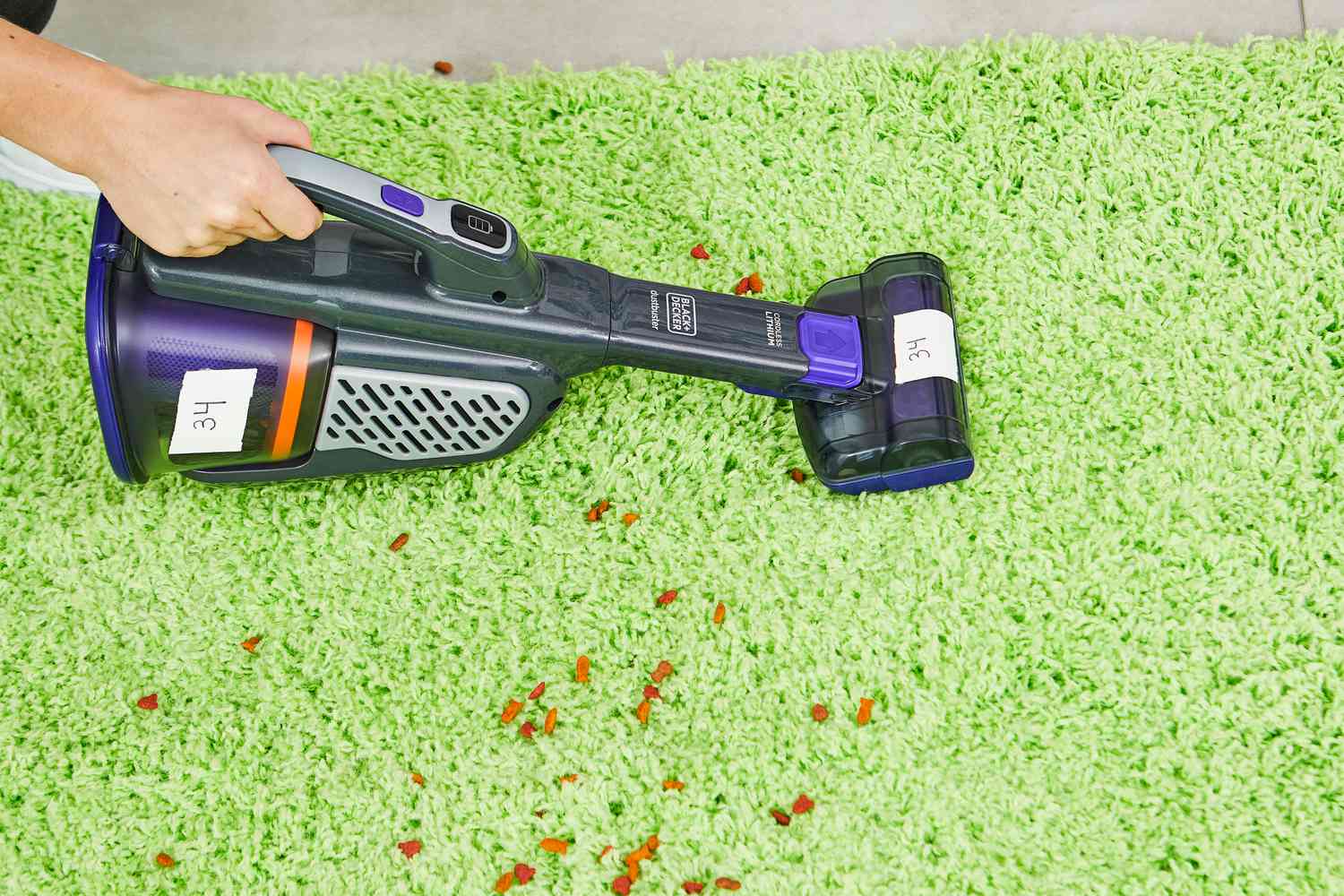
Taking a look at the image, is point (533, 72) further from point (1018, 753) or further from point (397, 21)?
point (1018, 753)

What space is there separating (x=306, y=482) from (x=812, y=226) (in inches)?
25.7

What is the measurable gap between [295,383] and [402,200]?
0.22 metres

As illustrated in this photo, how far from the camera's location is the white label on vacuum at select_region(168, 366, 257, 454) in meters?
1.03

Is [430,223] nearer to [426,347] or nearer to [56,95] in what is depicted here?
[426,347]

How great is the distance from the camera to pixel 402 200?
37.2 inches

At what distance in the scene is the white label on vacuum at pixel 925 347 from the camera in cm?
114

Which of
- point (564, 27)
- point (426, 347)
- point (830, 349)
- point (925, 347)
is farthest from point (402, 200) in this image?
point (564, 27)

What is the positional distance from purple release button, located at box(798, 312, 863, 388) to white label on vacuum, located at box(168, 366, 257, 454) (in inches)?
20.8

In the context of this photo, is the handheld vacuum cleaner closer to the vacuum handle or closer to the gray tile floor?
the vacuum handle

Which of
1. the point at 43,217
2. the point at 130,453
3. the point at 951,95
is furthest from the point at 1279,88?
the point at 43,217

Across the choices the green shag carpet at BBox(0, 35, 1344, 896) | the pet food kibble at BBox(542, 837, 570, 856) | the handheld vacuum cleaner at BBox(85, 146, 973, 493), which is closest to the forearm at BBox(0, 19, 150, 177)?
the handheld vacuum cleaner at BBox(85, 146, 973, 493)

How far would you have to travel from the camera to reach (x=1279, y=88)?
135 centimetres

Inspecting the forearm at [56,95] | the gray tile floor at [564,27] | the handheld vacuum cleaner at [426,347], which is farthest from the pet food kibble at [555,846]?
the gray tile floor at [564,27]

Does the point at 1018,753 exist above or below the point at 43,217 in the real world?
below
